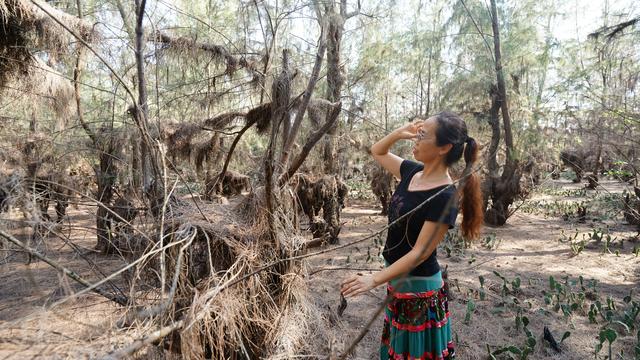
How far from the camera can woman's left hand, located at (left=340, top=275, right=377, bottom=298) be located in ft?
5.00

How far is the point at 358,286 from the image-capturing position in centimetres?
154

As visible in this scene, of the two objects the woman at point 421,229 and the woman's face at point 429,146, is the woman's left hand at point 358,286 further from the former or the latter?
the woman's face at point 429,146

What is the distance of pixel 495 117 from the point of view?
8430 mm

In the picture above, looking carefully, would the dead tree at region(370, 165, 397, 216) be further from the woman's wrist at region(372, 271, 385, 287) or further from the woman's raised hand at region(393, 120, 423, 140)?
the woman's wrist at region(372, 271, 385, 287)

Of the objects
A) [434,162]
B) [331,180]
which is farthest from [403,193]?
[331,180]

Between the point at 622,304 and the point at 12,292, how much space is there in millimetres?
7646

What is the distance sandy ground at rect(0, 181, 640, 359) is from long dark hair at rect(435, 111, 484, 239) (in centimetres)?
63

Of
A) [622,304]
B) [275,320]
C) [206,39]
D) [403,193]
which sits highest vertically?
[206,39]

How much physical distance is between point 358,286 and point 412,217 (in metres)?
0.42

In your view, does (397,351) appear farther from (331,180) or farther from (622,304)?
(331,180)

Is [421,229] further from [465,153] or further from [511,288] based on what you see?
[511,288]

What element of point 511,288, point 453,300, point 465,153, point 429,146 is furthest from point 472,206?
point 511,288

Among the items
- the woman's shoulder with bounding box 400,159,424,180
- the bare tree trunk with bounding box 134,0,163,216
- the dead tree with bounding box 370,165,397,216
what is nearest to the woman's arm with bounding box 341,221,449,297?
the woman's shoulder with bounding box 400,159,424,180

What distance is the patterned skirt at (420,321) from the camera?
176cm
